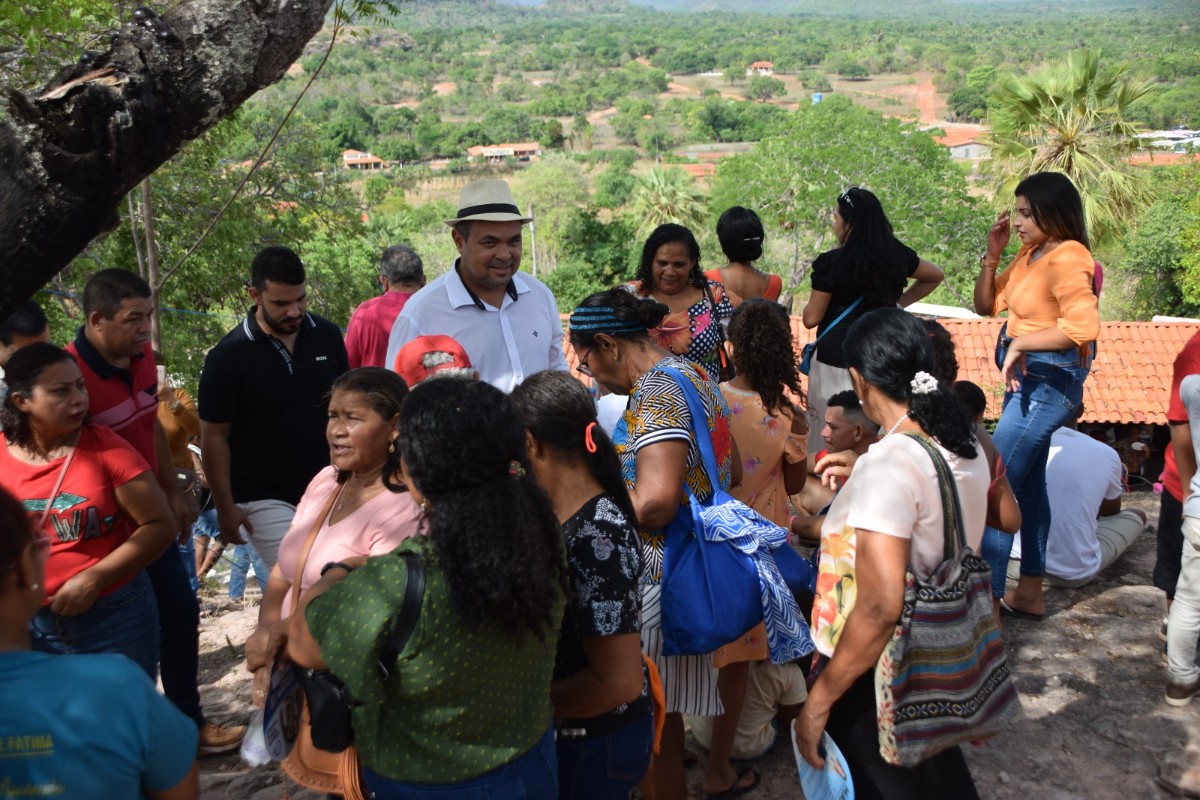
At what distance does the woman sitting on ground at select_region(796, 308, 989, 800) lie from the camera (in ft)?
7.73

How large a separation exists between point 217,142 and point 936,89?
171 meters

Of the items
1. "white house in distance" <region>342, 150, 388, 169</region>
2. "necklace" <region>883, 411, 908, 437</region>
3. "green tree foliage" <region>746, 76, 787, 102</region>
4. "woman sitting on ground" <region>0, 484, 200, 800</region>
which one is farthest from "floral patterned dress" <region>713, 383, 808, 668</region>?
"green tree foliage" <region>746, 76, 787, 102</region>

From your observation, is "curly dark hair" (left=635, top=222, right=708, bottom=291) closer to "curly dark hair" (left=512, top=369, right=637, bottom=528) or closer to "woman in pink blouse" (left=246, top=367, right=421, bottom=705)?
"woman in pink blouse" (left=246, top=367, right=421, bottom=705)

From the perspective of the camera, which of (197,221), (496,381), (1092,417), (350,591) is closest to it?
(350,591)

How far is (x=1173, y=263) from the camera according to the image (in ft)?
110

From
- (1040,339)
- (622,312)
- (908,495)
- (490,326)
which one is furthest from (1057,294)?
(490,326)

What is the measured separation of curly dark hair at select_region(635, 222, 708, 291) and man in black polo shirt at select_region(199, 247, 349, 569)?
1716 millimetres

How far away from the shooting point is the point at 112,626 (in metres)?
3.19

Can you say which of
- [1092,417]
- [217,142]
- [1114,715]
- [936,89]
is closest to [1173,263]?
[1092,417]

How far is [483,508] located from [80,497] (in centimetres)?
181

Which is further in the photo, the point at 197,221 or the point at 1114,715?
the point at 197,221

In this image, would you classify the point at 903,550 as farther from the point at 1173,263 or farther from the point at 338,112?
the point at 338,112

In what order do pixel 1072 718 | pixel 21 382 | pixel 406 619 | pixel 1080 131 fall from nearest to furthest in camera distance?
pixel 406 619, pixel 21 382, pixel 1072 718, pixel 1080 131

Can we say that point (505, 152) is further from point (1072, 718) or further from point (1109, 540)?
point (1072, 718)
